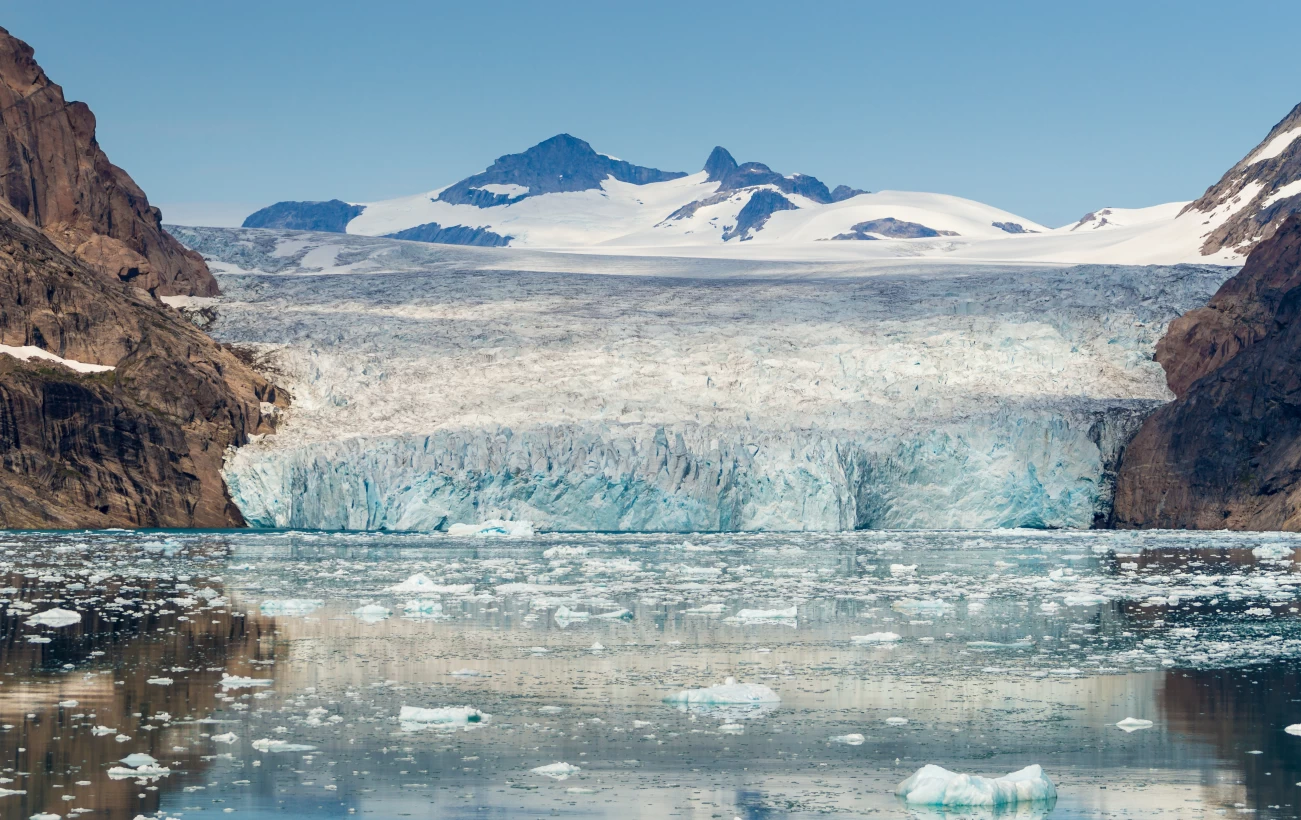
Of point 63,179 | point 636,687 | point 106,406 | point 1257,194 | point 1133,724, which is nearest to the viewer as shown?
point 1133,724

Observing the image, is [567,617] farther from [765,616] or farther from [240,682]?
[240,682]

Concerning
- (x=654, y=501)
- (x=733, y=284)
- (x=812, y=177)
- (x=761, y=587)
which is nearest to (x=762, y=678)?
(x=761, y=587)

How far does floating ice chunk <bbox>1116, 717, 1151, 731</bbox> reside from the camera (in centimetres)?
941

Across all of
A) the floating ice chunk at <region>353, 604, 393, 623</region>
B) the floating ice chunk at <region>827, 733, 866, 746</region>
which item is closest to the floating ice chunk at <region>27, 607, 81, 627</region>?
the floating ice chunk at <region>353, 604, 393, 623</region>

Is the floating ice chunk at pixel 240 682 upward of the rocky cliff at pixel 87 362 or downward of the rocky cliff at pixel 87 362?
downward

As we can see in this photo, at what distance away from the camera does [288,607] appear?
50.9ft

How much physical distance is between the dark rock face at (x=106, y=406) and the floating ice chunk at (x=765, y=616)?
1898 cm

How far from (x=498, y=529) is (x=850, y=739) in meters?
21.9

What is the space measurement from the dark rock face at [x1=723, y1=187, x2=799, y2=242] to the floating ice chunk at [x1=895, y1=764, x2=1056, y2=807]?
5919 inches

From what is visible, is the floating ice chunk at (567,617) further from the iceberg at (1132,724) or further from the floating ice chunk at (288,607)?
the iceberg at (1132,724)

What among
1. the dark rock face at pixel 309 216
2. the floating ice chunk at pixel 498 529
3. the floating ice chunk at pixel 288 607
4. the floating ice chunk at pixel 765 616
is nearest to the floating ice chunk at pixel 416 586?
the floating ice chunk at pixel 288 607

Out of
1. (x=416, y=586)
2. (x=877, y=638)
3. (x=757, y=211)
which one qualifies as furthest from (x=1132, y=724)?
(x=757, y=211)

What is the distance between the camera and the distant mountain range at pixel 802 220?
70.9 meters

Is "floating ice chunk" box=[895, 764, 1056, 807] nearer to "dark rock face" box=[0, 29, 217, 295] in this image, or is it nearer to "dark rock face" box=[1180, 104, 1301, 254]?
"dark rock face" box=[0, 29, 217, 295]
